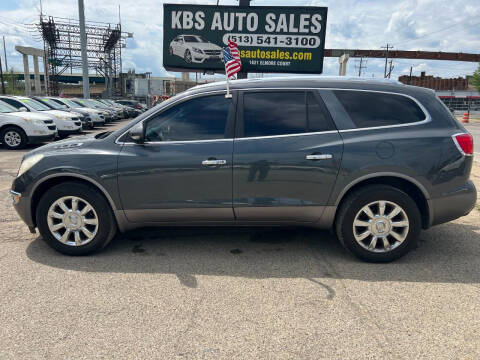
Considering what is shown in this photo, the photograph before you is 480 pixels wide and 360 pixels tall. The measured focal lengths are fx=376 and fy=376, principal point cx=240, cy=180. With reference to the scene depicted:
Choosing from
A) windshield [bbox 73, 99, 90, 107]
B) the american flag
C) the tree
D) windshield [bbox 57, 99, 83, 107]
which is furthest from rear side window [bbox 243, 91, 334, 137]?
the tree

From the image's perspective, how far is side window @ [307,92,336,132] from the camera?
150 inches

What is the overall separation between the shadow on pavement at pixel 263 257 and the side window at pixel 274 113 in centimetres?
134

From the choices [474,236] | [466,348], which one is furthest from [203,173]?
[474,236]

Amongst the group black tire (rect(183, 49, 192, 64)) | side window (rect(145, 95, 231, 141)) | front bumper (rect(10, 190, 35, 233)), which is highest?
black tire (rect(183, 49, 192, 64))

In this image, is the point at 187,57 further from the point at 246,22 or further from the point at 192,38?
the point at 246,22

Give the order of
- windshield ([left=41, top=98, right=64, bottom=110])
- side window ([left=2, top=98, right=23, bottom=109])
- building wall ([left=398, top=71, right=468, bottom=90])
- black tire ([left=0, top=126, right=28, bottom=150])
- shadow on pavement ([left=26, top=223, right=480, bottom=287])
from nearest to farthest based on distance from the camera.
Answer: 1. shadow on pavement ([left=26, top=223, right=480, bottom=287])
2. black tire ([left=0, top=126, right=28, bottom=150])
3. side window ([left=2, top=98, right=23, bottom=109])
4. windshield ([left=41, top=98, right=64, bottom=110])
5. building wall ([left=398, top=71, right=468, bottom=90])

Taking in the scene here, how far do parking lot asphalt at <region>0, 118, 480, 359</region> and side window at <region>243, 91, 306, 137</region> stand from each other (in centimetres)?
134

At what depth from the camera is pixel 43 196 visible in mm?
3949

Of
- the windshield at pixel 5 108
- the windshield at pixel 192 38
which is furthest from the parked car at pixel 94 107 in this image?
the windshield at pixel 192 38

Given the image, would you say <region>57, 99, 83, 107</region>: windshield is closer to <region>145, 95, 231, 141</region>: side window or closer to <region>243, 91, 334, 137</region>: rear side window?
<region>145, 95, 231, 141</region>: side window

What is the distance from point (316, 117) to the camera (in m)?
3.85

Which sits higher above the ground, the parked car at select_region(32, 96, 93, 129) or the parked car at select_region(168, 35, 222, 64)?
the parked car at select_region(168, 35, 222, 64)

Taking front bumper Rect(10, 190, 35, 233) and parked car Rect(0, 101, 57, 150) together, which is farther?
parked car Rect(0, 101, 57, 150)

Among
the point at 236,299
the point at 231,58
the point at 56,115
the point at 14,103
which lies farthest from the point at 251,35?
the point at 236,299
